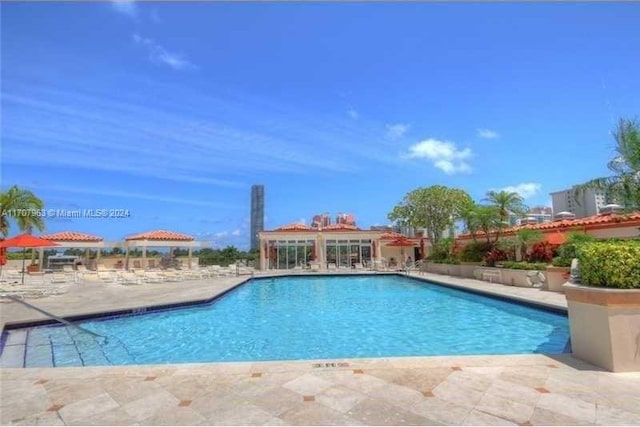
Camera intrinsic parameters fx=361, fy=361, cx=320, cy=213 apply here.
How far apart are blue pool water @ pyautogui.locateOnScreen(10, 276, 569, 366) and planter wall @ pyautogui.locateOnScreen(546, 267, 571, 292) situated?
2.16 meters

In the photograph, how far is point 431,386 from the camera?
3.70 metres

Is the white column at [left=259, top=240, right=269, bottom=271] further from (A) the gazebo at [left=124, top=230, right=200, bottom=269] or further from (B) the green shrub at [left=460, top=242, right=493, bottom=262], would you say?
(B) the green shrub at [left=460, top=242, right=493, bottom=262]

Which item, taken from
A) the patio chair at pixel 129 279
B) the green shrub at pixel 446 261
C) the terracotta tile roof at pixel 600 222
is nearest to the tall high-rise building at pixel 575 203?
the terracotta tile roof at pixel 600 222

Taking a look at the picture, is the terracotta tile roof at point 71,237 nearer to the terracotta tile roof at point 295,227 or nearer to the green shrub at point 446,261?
the terracotta tile roof at point 295,227

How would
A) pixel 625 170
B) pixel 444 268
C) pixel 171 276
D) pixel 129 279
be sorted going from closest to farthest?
pixel 625 170 < pixel 129 279 < pixel 171 276 < pixel 444 268

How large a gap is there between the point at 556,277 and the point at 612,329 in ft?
29.2

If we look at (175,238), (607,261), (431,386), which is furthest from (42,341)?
(175,238)

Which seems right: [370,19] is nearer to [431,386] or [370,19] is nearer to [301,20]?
[301,20]

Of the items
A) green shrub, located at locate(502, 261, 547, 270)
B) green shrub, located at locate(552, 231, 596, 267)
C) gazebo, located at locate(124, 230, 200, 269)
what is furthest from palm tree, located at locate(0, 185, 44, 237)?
green shrub, located at locate(552, 231, 596, 267)

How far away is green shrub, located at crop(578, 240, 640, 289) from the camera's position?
4285 millimetres

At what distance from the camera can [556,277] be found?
1180 cm

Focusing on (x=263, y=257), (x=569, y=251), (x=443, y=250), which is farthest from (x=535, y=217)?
(x=569, y=251)

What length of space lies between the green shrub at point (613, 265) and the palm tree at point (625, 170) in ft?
16.3

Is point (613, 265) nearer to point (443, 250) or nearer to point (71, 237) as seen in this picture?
point (443, 250)
